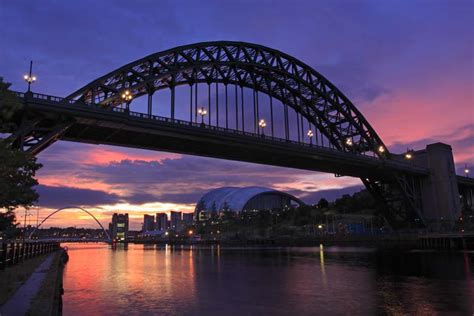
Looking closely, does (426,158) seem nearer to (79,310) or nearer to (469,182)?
(469,182)

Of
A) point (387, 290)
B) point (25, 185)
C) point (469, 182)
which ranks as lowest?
point (387, 290)

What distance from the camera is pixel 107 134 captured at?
52.2 meters

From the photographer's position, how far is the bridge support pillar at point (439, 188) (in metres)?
84.9

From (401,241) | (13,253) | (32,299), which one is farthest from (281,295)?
(401,241)

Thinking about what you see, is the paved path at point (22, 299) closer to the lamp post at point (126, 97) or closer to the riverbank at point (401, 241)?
the lamp post at point (126, 97)

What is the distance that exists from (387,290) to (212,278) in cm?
1187

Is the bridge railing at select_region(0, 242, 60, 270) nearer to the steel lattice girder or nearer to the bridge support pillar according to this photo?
the steel lattice girder

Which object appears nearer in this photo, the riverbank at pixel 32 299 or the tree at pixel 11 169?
the riverbank at pixel 32 299

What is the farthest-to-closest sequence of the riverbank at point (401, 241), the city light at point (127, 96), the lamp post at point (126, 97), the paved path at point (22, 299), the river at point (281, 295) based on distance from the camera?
the riverbank at point (401, 241) < the city light at point (127, 96) < the lamp post at point (126, 97) < the river at point (281, 295) < the paved path at point (22, 299)

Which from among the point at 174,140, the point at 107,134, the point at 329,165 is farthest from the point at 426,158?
the point at 107,134

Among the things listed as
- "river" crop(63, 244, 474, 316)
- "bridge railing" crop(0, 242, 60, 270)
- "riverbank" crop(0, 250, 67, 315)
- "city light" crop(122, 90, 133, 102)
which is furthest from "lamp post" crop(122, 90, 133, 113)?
"riverbank" crop(0, 250, 67, 315)

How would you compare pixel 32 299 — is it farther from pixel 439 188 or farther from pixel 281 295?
pixel 439 188

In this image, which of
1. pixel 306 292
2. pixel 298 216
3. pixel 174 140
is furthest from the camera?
pixel 298 216

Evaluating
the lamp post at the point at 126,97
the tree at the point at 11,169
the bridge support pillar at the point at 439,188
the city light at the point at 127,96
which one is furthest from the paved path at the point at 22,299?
the bridge support pillar at the point at 439,188
